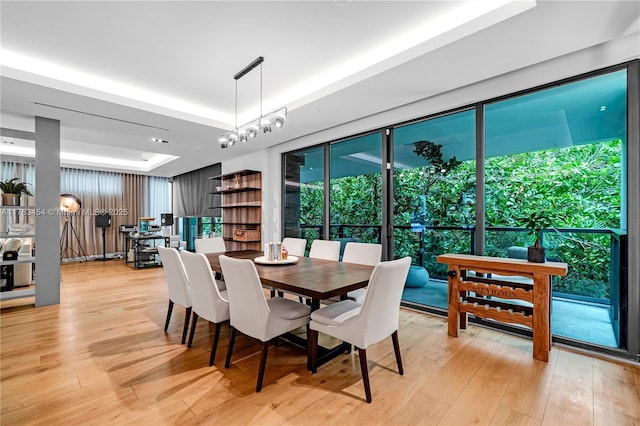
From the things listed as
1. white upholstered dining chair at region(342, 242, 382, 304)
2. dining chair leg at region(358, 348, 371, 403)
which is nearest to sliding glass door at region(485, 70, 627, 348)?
white upholstered dining chair at region(342, 242, 382, 304)

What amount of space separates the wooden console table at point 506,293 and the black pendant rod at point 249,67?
2.73 meters

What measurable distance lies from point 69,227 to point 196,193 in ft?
11.3

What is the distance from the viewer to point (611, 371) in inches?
88.7

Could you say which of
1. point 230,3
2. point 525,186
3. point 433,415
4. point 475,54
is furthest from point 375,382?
point 230,3

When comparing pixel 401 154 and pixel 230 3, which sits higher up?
pixel 230 3

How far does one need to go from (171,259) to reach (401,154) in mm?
3016

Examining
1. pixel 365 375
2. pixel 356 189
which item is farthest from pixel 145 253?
pixel 365 375

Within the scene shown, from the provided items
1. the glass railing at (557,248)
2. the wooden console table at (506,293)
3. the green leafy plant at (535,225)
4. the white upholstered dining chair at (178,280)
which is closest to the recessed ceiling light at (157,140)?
the white upholstered dining chair at (178,280)

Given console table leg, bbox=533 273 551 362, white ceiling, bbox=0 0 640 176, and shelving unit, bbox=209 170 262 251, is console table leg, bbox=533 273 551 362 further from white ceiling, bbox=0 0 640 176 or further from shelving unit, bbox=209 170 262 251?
shelving unit, bbox=209 170 262 251

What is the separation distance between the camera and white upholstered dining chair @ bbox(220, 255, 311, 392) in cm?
196

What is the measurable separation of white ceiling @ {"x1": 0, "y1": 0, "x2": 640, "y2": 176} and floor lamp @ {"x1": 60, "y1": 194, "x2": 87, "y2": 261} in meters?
4.11

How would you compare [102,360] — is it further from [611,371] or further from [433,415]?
[611,371]

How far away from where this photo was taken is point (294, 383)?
6.88ft

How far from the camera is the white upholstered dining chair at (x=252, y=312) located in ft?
6.44
